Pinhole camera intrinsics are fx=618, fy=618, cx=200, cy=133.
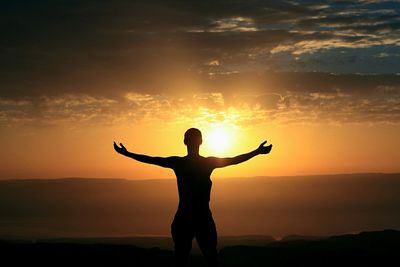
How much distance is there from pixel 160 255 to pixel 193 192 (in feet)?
34.0

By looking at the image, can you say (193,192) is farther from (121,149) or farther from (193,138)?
(121,149)

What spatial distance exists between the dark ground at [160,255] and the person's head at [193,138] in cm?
871

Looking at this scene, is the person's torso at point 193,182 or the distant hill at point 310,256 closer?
the person's torso at point 193,182

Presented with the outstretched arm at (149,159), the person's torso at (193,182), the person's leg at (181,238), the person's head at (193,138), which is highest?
the person's head at (193,138)

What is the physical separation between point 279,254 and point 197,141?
12.0 metres

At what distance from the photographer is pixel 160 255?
70.1 ft

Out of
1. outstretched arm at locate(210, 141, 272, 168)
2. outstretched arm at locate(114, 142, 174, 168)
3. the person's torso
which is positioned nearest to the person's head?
the person's torso

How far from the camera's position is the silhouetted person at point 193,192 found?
1158cm

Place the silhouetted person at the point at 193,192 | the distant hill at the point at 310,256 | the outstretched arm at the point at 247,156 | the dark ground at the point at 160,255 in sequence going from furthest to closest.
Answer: the distant hill at the point at 310,256 → the dark ground at the point at 160,255 → the silhouetted person at the point at 193,192 → the outstretched arm at the point at 247,156

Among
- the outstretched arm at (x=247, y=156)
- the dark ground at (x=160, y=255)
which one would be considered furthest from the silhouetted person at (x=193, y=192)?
the dark ground at (x=160, y=255)

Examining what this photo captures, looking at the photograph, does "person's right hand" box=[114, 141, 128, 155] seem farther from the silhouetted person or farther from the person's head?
the person's head

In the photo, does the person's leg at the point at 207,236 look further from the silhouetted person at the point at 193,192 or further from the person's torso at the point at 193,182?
the person's torso at the point at 193,182

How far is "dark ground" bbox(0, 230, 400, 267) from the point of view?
19.3 meters

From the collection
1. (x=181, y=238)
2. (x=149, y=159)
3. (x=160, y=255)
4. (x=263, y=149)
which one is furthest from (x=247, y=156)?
(x=160, y=255)
